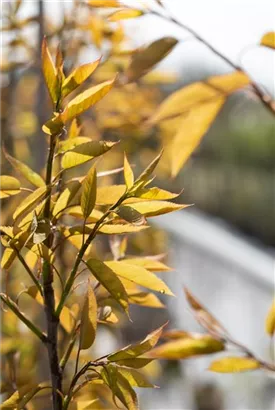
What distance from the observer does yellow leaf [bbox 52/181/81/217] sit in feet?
1.33

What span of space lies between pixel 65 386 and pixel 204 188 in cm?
585

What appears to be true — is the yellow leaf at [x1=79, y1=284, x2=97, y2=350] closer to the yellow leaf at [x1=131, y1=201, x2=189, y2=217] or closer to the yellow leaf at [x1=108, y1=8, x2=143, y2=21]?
the yellow leaf at [x1=131, y1=201, x2=189, y2=217]

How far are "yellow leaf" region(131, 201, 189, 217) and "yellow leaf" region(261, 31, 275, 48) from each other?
0.70 feet

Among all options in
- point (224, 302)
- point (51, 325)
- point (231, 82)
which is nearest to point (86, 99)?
point (51, 325)

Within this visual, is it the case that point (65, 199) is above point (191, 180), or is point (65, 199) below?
above

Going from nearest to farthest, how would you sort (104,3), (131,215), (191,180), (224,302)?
1. (131,215)
2. (104,3)
3. (224,302)
4. (191,180)

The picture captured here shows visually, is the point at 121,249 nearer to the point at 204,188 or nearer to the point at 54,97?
the point at 54,97

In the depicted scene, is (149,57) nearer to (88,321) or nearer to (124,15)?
(124,15)

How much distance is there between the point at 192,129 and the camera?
1.95ft

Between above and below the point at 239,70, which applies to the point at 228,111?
below

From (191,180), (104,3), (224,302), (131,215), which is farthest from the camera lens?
(191,180)

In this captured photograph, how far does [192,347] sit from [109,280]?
18 centimetres

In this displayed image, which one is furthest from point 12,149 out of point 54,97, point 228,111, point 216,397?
point 228,111

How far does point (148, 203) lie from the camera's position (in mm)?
388
